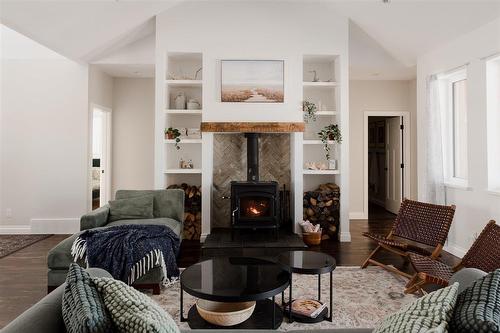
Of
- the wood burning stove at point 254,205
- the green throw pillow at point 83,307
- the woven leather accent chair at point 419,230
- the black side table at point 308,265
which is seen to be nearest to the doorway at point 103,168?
the wood burning stove at point 254,205

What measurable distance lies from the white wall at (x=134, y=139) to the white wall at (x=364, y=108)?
3873 mm

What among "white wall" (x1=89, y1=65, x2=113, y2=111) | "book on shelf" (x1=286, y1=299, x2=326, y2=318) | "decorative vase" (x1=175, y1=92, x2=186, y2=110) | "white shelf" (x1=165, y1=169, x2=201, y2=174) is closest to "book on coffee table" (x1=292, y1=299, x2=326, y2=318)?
"book on shelf" (x1=286, y1=299, x2=326, y2=318)

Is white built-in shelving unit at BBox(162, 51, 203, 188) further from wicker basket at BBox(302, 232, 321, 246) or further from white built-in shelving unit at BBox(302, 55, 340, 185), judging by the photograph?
wicker basket at BBox(302, 232, 321, 246)

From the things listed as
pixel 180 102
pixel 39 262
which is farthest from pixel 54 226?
pixel 180 102

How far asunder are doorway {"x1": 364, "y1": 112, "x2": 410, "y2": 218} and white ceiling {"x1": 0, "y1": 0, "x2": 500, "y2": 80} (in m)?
1.11

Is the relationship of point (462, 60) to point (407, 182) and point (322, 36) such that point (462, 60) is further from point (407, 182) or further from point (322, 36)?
point (407, 182)

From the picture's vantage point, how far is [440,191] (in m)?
4.38

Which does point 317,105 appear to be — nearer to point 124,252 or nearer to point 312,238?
point 312,238

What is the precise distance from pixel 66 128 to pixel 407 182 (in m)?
6.26

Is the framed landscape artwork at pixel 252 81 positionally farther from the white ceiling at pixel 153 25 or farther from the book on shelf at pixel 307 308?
the book on shelf at pixel 307 308

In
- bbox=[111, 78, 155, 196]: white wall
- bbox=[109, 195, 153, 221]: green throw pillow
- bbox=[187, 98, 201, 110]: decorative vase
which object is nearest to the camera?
bbox=[109, 195, 153, 221]: green throw pillow

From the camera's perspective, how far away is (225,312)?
7.13 feet

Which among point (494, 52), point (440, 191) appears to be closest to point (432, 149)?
point (440, 191)

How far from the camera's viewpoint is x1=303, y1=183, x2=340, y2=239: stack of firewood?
4.95 meters
